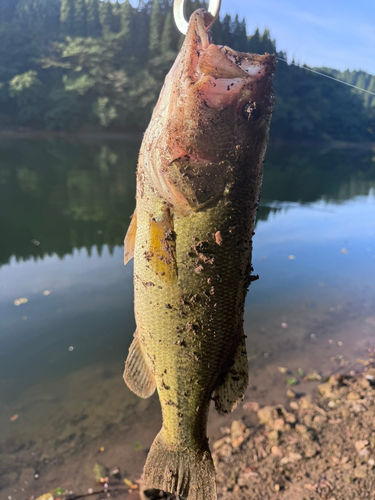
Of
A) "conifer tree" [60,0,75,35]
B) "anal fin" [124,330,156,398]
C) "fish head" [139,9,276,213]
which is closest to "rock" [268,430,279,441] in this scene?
"anal fin" [124,330,156,398]

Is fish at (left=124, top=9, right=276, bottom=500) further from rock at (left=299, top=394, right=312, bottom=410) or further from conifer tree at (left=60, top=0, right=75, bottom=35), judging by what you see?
conifer tree at (left=60, top=0, right=75, bottom=35)

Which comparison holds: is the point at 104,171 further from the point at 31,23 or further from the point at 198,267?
the point at 31,23

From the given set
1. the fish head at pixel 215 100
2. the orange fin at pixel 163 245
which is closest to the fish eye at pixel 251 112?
the fish head at pixel 215 100

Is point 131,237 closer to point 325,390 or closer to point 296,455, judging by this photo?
point 296,455

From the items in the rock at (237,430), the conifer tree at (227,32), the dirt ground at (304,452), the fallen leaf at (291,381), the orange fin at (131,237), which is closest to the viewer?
the orange fin at (131,237)

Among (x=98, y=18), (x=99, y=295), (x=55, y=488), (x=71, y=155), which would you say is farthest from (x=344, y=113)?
(x=55, y=488)

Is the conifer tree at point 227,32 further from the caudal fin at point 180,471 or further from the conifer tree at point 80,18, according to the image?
the caudal fin at point 180,471

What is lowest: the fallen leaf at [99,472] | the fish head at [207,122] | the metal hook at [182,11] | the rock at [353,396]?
the fallen leaf at [99,472]
